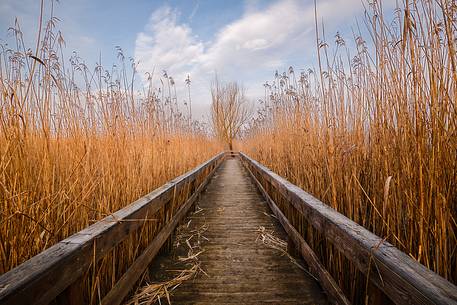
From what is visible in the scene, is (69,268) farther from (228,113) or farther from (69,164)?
(228,113)

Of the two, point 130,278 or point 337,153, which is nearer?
point 130,278

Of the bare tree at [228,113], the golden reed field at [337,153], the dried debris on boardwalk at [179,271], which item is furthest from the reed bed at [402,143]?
the bare tree at [228,113]

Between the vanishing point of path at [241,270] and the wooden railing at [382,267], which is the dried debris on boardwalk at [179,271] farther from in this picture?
the wooden railing at [382,267]

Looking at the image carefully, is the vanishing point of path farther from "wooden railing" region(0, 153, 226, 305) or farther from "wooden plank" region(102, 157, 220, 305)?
"wooden railing" region(0, 153, 226, 305)

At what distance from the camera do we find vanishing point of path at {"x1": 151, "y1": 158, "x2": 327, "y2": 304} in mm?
1407

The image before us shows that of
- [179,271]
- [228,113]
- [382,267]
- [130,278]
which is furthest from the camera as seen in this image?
[228,113]

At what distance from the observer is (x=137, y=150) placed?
2.21 m

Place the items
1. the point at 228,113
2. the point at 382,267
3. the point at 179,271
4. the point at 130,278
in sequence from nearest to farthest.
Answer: the point at 382,267, the point at 130,278, the point at 179,271, the point at 228,113

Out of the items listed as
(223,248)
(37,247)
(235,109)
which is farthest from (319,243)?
(235,109)

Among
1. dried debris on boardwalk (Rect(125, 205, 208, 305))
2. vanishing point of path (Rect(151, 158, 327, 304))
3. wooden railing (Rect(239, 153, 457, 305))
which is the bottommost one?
vanishing point of path (Rect(151, 158, 327, 304))

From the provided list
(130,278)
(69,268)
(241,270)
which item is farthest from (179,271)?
(69,268)

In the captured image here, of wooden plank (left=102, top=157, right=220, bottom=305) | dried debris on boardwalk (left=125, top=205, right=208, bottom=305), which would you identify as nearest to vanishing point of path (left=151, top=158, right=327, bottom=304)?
dried debris on boardwalk (left=125, top=205, right=208, bottom=305)

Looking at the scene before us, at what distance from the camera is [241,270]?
1729 millimetres

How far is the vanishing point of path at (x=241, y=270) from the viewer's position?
4.62 ft
